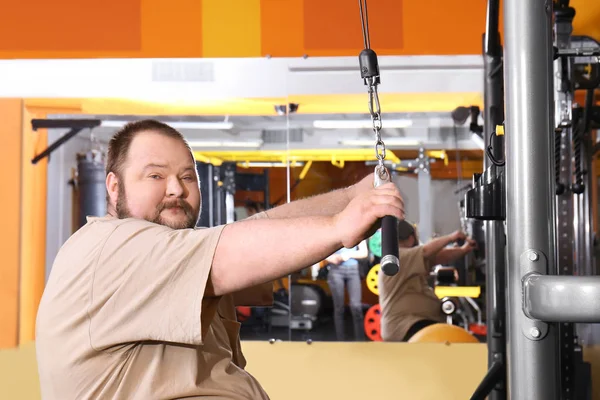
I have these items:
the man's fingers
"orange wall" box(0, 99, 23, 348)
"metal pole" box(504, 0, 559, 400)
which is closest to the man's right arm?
the man's fingers

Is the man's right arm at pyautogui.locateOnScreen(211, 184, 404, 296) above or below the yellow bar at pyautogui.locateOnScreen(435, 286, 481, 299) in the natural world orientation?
above

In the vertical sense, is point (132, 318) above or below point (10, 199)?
below

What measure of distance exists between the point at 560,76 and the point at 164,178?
6.62 feet

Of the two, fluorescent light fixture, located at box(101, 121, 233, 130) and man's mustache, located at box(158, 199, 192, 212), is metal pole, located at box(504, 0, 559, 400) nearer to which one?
man's mustache, located at box(158, 199, 192, 212)

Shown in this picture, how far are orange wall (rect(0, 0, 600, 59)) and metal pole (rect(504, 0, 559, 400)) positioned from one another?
2692 mm

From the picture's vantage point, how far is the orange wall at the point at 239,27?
3.76m

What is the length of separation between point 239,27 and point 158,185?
2240 mm

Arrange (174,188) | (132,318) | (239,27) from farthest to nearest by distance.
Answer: (239,27), (174,188), (132,318)

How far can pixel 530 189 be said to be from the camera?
1080 mm

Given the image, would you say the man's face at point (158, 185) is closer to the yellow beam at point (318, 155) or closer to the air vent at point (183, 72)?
the yellow beam at point (318, 155)

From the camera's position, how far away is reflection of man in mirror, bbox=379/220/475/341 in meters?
3.58

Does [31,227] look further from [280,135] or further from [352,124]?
[352,124]

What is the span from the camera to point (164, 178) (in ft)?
5.75

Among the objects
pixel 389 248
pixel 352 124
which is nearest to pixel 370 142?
pixel 352 124
